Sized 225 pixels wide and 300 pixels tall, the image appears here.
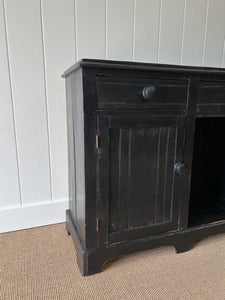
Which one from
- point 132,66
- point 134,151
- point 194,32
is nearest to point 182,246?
point 134,151

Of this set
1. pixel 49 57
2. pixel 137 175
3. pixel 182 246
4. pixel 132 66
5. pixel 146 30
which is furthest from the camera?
pixel 146 30

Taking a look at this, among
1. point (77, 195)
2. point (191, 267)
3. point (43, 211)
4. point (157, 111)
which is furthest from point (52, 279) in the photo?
point (157, 111)

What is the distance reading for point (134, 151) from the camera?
2.92ft

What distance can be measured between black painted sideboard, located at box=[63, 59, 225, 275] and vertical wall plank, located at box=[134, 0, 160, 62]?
1.65 feet

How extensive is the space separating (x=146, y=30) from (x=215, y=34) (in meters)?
0.51

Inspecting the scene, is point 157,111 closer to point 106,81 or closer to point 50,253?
point 106,81

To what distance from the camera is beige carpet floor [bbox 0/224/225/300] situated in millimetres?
822

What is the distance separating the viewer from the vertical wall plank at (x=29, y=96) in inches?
42.4

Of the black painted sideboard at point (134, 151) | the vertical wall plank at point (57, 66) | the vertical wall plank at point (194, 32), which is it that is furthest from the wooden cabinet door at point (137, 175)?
the vertical wall plank at point (194, 32)

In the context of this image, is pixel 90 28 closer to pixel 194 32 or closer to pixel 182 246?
pixel 194 32

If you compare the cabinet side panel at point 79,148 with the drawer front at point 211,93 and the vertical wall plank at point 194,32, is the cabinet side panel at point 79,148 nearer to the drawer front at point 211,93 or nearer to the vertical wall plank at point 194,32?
the drawer front at point 211,93

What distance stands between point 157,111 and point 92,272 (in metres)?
0.70

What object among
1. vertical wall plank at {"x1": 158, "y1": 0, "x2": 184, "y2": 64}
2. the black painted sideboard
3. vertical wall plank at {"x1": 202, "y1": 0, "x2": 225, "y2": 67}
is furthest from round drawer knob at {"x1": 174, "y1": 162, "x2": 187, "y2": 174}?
vertical wall plank at {"x1": 202, "y1": 0, "x2": 225, "y2": 67}

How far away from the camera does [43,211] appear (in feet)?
4.20
